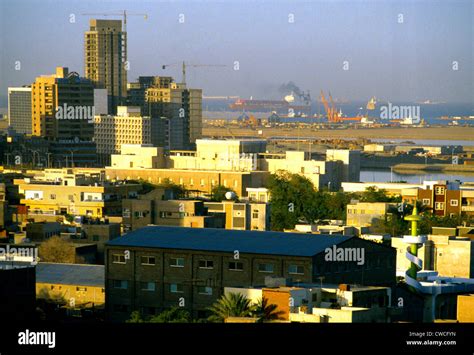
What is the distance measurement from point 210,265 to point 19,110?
35.6m

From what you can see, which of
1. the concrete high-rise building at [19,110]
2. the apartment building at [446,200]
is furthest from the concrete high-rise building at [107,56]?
the apartment building at [446,200]

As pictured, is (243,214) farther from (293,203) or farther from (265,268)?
(265,268)

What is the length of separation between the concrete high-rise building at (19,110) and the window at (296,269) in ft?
116

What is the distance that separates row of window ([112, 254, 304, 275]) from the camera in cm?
930

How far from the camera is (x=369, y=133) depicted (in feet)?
212

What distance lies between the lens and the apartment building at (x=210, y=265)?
30.7ft

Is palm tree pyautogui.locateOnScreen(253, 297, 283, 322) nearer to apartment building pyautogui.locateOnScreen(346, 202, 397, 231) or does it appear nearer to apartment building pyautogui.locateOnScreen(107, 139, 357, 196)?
apartment building pyautogui.locateOnScreen(346, 202, 397, 231)

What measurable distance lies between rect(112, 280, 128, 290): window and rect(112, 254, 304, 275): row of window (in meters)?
0.15

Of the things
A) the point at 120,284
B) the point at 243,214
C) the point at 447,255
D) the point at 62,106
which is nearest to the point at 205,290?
the point at 120,284

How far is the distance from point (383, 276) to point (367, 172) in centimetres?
3174

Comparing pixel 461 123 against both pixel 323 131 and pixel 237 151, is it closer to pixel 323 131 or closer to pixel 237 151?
pixel 323 131

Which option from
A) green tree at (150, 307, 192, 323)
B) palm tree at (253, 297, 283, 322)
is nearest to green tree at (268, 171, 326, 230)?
green tree at (150, 307, 192, 323)

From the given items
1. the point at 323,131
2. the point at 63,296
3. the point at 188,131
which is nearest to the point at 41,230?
the point at 63,296

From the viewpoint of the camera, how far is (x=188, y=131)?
47.0 meters
